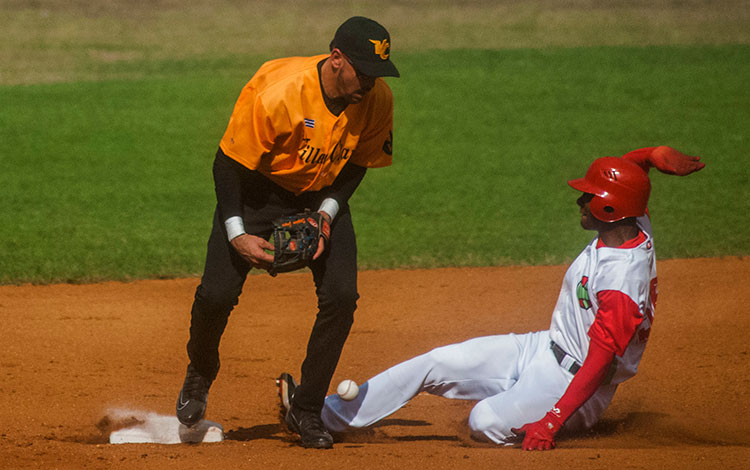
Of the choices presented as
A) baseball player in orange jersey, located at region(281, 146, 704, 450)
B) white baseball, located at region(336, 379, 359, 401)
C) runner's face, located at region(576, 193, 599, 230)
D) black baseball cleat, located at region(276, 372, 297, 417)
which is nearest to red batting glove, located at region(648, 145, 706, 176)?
baseball player in orange jersey, located at region(281, 146, 704, 450)

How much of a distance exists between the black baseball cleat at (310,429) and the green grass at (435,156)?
3872 mm

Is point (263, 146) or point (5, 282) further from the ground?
point (263, 146)

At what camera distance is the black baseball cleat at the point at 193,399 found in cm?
501

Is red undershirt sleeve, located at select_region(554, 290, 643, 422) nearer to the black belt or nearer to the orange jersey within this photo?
the black belt

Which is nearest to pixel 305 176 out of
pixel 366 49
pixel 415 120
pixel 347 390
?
pixel 366 49

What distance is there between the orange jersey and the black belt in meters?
1.38

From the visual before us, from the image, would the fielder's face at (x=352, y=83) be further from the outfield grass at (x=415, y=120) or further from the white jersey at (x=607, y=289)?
the outfield grass at (x=415, y=120)

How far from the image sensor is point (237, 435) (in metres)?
5.29

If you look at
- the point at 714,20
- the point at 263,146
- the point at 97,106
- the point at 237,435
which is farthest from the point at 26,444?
the point at 714,20

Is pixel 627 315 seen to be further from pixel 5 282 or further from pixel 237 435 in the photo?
pixel 5 282

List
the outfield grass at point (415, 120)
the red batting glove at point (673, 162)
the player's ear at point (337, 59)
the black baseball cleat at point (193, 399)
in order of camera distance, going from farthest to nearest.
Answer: the outfield grass at point (415, 120), the black baseball cleat at point (193, 399), the red batting glove at point (673, 162), the player's ear at point (337, 59)

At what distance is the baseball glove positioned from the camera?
4648mm

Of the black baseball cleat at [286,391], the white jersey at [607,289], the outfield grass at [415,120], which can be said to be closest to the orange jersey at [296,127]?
the black baseball cleat at [286,391]

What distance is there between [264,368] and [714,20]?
22779mm
